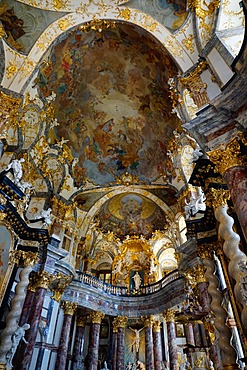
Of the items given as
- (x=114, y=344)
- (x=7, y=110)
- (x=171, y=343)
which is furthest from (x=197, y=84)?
(x=114, y=344)

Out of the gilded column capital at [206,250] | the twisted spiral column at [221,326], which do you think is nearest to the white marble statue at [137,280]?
the gilded column capital at [206,250]

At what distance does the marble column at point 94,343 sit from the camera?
52.2 feet

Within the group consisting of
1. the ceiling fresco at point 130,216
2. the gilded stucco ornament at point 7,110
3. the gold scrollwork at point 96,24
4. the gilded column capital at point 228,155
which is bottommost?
the gilded column capital at point 228,155

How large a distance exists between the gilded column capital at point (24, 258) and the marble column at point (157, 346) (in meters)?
10.8

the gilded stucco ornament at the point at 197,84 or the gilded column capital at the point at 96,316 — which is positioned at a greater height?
the gilded stucco ornament at the point at 197,84

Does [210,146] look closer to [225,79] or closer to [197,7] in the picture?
[225,79]

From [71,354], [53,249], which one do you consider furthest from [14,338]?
[71,354]

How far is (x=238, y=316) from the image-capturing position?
24.0 feet

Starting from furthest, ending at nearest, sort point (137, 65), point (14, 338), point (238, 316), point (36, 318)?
point (137, 65), point (36, 318), point (14, 338), point (238, 316)

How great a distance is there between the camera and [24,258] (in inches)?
464

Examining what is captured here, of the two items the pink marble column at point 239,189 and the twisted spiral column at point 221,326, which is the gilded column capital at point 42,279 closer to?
the twisted spiral column at point 221,326

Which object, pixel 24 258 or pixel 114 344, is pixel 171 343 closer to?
pixel 114 344

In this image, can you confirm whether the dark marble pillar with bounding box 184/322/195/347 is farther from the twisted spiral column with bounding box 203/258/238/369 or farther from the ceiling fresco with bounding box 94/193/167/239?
the twisted spiral column with bounding box 203/258/238/369

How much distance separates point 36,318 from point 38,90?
10997 millimetres
